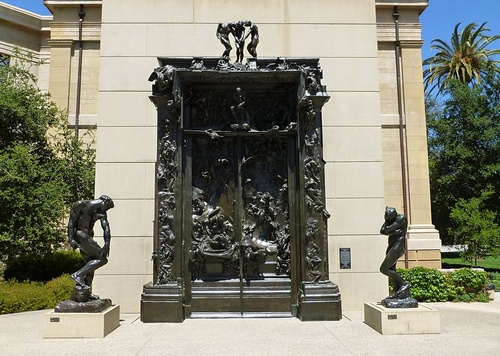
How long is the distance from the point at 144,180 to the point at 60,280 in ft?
15.2

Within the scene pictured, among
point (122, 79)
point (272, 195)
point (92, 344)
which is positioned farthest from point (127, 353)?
point (122, 79)

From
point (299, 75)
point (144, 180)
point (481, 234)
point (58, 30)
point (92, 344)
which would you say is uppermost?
point (58, 30)

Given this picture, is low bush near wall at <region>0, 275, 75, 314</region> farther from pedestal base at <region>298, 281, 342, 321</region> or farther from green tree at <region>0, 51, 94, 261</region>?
pedestal base at <region>298, 281, 342, 321</region>

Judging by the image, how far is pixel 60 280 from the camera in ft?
42.7

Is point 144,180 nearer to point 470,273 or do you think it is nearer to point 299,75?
point 299,75

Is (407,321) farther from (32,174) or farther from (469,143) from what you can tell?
(469,143)

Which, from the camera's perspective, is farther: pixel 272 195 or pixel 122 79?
pixel 122 79

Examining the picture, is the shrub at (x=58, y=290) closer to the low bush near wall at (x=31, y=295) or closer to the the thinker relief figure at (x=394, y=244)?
the low bush near wall at (x=31, y=295)

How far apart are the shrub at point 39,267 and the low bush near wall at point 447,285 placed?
484 inches

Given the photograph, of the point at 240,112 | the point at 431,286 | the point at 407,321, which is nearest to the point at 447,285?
the point at 431,286

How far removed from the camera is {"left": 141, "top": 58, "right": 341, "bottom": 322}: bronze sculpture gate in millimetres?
9531

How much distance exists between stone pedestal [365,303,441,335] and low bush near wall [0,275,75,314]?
346 inches

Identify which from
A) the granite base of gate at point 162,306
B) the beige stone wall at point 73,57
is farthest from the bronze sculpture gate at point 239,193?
the beige stone wall at point 73,57

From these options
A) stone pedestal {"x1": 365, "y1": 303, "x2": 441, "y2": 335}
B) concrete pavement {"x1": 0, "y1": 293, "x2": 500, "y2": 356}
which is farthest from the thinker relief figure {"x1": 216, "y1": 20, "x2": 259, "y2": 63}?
stone pedestal {"x1": 365, "y1": 303, "x2": 441, "y2": 335}
